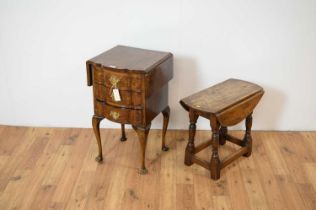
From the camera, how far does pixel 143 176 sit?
2730 millimetres

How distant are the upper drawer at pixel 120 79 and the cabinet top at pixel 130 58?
0.12 feet

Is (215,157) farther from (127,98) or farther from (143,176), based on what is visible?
(127,98)

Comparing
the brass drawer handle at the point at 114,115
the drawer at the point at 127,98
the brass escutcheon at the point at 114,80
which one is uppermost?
the brass escutcheon at the point at 114,80

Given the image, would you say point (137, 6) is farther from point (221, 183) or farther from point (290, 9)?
point (221, 183)

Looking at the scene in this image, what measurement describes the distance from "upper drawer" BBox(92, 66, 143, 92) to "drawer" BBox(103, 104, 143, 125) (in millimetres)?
147

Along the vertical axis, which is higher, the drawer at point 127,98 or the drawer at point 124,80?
the drawer at point 124,80

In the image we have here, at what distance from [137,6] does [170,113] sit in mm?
859

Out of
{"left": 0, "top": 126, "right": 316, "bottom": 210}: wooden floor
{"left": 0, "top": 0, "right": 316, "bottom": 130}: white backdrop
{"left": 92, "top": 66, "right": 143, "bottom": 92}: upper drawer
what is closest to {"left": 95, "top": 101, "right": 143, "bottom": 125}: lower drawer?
{"left": 92, "top": 66, "right": 143, "bottom": 92}: upper drawer

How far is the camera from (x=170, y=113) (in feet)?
10.7

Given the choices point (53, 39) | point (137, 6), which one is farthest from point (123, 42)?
point (53, 39)

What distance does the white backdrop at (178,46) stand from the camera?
293cm

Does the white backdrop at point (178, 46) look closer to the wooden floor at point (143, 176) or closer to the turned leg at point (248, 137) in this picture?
the wooden floor at point (143, 176)

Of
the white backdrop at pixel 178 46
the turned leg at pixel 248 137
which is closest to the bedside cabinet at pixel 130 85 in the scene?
the white backdrop at pixel 178 46

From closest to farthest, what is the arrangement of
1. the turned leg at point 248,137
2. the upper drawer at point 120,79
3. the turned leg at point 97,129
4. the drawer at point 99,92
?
the upper drawer at point 120,79, the drawer at point 99,92, the turned leg at point 97,129, the turned leg at point 248,137
